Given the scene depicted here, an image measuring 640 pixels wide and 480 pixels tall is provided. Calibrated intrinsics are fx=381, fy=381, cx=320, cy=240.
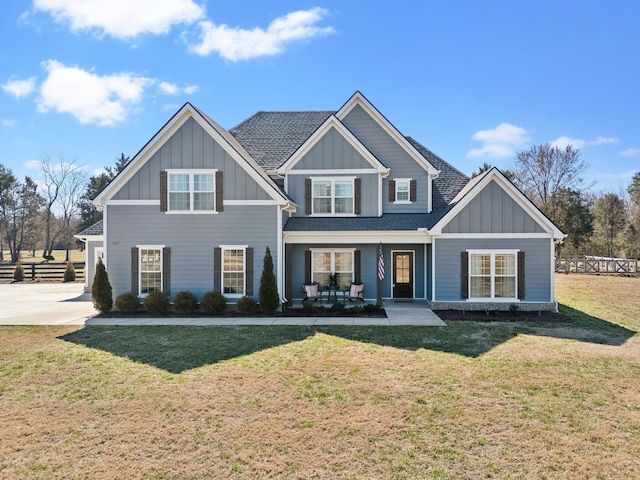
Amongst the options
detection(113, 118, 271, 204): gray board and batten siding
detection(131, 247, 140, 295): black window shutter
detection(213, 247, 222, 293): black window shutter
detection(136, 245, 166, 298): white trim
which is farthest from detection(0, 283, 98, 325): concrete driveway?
detection(113, 118, 271, 204): gray board and batten siding

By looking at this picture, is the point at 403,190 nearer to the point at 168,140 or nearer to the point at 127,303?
the point at 168,140

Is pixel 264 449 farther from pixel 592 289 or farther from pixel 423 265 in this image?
pixel 592 289

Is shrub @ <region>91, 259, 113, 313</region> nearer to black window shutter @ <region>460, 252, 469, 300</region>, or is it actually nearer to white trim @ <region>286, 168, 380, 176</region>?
white trim @ <region>286, 168, 380, 176</region>

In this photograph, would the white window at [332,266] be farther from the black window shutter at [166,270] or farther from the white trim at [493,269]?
the black window shutter at [166,270]

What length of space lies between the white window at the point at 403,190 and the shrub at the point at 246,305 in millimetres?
7709

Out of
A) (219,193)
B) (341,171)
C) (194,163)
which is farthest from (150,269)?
(341,171)

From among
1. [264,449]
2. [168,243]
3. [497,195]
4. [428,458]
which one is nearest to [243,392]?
[264,449]

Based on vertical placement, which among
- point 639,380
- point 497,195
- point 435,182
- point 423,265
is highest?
point 435,182

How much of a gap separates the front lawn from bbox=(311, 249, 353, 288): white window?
5.88m

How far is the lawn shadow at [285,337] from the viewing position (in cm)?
869

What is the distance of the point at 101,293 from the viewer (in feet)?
45.4

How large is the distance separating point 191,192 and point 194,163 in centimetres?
110

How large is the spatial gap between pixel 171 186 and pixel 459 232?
1090cm

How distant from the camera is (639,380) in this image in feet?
23.0
